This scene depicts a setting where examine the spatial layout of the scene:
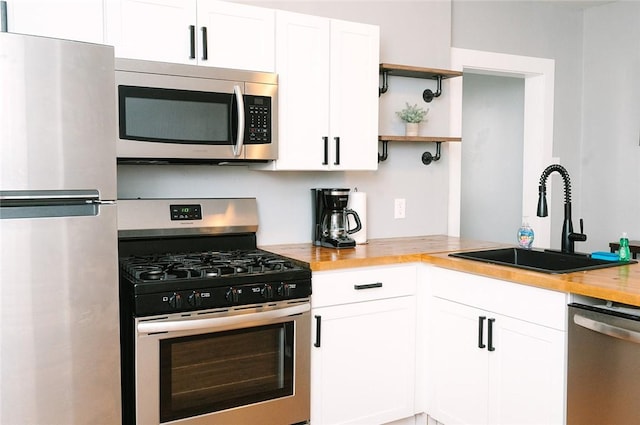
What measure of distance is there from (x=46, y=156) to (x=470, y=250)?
6.51 ft

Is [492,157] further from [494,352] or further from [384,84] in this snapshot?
[494,352]

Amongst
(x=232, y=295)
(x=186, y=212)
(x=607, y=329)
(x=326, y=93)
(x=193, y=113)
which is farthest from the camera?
(x=326, y=93)

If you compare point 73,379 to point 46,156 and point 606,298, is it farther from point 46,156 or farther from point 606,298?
point 606,298

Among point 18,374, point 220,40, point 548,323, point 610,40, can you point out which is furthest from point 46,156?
point 610,40

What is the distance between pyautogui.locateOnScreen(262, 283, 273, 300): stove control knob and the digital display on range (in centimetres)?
64

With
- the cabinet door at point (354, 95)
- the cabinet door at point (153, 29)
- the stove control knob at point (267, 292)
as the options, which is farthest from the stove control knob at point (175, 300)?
the cabinet door at point (354, 95)

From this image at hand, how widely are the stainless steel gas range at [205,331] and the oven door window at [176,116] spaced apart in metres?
0.38

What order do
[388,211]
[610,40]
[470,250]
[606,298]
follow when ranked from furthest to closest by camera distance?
[610,40] → [388,211] → [470,250] → [606,298]

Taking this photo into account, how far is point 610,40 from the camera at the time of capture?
4.18m

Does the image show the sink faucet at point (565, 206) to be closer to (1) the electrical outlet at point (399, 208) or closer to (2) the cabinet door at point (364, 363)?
(2) the cabinet door at point (364, 363)

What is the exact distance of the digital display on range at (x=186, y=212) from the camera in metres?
2.70

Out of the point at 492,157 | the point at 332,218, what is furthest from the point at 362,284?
the point at 492,157

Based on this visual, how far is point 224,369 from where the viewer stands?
227cm

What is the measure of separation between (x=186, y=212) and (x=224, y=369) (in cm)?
81
